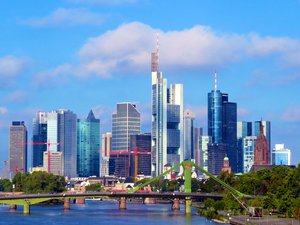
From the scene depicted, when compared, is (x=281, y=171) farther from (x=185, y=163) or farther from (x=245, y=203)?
(x=245, y=203)

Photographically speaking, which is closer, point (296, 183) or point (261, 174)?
point (296, 183)

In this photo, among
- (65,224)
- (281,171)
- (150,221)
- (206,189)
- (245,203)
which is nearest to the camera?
(65,224)

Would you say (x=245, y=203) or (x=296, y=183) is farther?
(x=245, y=203)

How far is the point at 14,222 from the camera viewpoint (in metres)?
106

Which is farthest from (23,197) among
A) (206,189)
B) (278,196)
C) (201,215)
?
(206,189)

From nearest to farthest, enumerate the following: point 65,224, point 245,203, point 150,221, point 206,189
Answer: point 65,224
point 150,221
point 245,203
point 206,189

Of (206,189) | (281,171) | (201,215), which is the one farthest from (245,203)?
(206,189)

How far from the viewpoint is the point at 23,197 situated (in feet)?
434

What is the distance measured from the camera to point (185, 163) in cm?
16275

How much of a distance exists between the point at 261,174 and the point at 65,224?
6292cm

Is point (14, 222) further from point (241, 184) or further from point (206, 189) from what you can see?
point (206, 189)

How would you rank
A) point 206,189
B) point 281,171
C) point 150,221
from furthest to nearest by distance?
point 206,189, point 281,171, point 150,221

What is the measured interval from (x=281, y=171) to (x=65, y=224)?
6086 centimetres

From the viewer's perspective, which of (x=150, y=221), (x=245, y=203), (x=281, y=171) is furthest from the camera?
(x=281, y=171)
